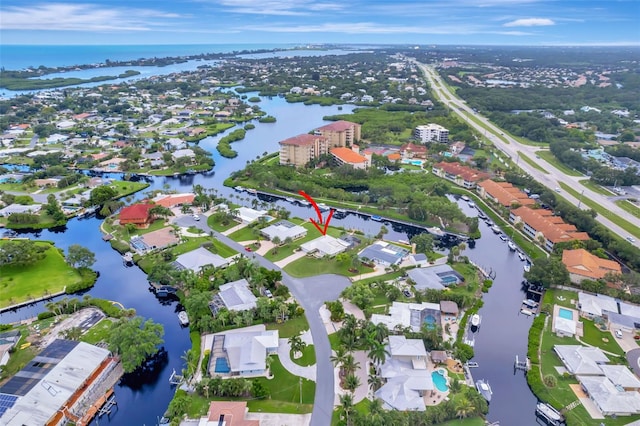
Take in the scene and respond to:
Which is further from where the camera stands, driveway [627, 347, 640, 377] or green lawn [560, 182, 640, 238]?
green lawn [560, 182, 640, 238]

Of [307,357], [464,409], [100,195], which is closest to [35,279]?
[100,195]

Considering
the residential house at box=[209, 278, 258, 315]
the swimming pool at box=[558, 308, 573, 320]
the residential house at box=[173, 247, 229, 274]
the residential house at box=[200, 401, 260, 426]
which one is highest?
the residential house at box=[173, 247, 229, 274]

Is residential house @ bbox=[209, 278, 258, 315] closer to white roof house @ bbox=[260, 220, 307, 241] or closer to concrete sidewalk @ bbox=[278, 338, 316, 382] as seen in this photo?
concrete sidewalk @ bbox=[278, 338, 316, 382]

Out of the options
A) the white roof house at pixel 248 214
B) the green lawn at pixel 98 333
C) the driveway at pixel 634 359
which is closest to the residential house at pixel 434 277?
the driveway at pixel 634 359

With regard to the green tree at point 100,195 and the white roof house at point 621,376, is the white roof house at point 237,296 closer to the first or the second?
the white roof house at point 621,376

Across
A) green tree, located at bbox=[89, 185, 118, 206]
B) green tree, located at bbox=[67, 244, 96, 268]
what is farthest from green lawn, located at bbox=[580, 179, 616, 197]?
green tree, located at bbox=[89, 185, 118, 206]

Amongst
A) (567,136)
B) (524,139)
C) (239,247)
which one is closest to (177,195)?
(239,247)

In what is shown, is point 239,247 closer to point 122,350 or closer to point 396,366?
point 122,350
